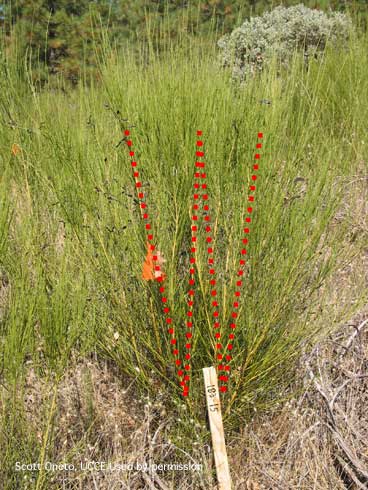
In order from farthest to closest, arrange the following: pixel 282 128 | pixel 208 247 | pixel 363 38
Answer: pixel 363 38, pixel 282 128, pixel 208 247

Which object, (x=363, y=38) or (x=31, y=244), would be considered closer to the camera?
(x=31, y=244)

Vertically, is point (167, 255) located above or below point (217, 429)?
above

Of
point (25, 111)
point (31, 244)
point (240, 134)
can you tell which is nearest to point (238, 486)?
point (31, 244)

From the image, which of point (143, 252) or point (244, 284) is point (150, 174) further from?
point (244, 284)

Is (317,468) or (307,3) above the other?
(307,3)

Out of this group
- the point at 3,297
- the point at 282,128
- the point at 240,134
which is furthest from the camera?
the point at 3,297

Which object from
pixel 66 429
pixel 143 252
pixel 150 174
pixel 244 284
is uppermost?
pixel 150 174

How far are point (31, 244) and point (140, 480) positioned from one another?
3.38 ft

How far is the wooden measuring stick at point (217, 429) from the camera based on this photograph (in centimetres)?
186

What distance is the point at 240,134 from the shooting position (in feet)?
7.05

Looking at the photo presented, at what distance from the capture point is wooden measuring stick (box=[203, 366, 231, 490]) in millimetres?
1855

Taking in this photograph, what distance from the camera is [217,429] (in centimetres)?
188

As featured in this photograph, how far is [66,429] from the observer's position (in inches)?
85.3

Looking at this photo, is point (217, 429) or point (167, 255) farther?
point (167, 255)
